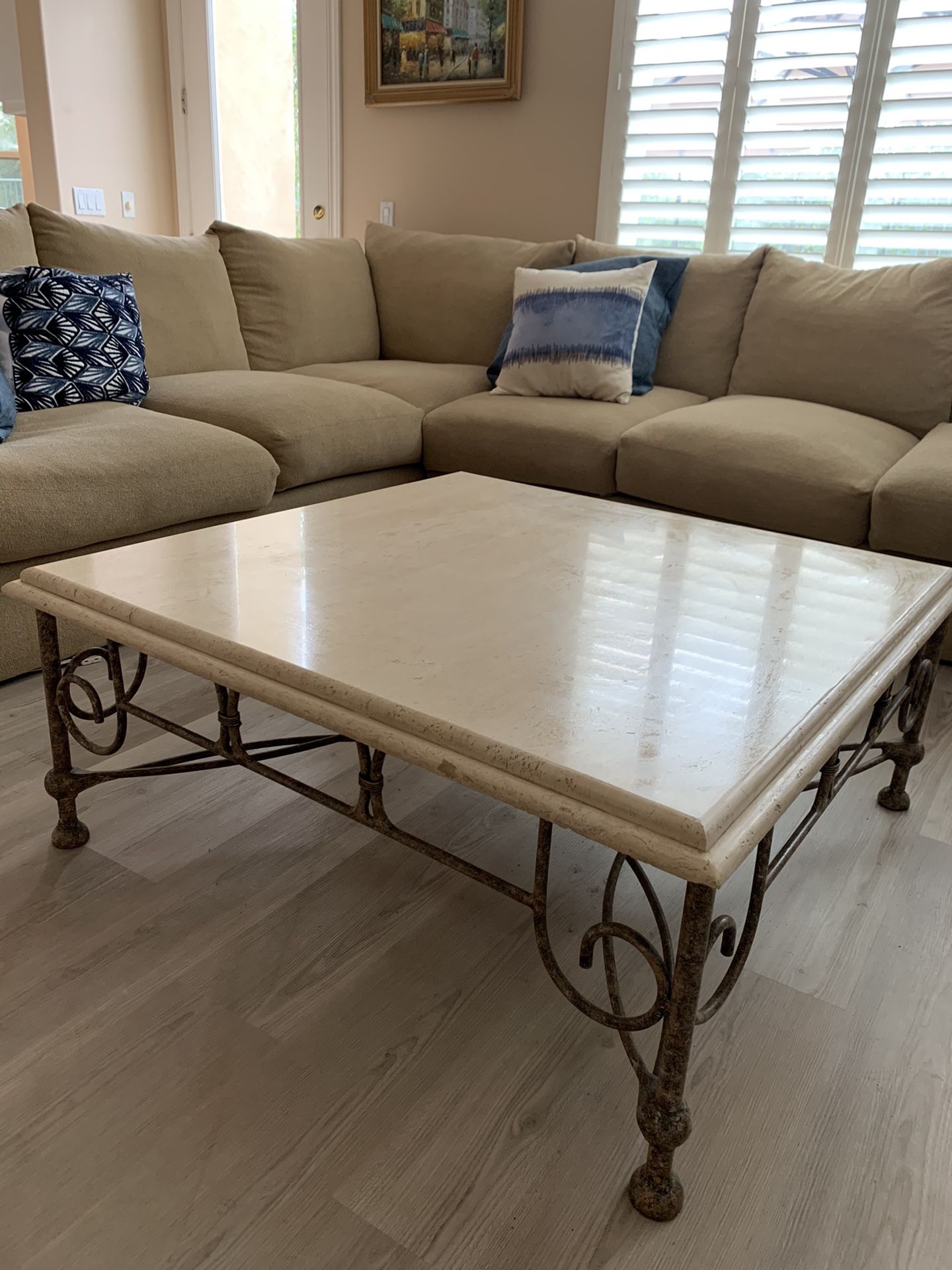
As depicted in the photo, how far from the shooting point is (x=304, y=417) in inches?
94.9

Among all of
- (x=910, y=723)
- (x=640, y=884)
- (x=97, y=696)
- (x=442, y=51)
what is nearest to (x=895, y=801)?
(x=910, y=723)

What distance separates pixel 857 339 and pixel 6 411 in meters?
2.22

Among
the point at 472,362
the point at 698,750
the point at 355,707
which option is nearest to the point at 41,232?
the point at 472,362

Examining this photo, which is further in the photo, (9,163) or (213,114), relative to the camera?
(9,163)

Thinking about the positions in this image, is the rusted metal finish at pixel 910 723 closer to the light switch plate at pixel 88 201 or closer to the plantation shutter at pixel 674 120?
A: the plantation shutter at pixel 674 120

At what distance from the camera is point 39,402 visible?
7.56ft

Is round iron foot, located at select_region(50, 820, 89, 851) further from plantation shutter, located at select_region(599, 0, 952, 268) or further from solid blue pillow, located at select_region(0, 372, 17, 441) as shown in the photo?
plantation shutter, located at select_region(599, 0, 952, 268)

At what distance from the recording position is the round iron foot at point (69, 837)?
1.39 meters

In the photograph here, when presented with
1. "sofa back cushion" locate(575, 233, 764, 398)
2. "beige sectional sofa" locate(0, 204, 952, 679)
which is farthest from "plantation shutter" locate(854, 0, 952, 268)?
"sofa back cushion" locate(575, 233, 764, 398)

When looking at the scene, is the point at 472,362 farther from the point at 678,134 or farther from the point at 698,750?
the point at 698,750

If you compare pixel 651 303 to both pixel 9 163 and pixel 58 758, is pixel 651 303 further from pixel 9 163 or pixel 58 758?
pixel 9 163

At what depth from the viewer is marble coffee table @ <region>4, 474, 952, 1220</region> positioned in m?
0.82

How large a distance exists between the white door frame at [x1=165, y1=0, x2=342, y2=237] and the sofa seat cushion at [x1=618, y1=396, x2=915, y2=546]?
235cm

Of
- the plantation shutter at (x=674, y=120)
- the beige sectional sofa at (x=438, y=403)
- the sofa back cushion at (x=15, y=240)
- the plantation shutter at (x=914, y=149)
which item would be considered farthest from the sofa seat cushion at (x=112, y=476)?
the plantation shutter at (x=914, y=149)
